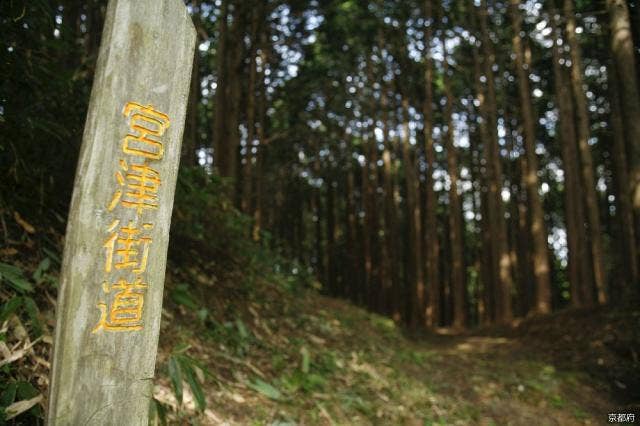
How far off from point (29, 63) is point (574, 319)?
335 inches

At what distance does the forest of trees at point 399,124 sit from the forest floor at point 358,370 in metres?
1.42

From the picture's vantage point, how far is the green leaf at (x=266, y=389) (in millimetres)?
4117

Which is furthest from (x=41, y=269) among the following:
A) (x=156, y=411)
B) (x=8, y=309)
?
(x=156, y=411)

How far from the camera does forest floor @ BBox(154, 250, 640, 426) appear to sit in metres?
4.11

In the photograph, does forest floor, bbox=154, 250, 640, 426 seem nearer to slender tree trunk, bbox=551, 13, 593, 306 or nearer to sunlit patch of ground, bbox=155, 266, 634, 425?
sunlit patch of ground, bbox=155, 266, 634, 425

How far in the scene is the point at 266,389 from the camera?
13.6 feet

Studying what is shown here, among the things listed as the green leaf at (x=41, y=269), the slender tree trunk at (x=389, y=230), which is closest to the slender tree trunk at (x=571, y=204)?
the slender tree trunk at (x=389, y=230)

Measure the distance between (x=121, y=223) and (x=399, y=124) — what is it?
16771mm

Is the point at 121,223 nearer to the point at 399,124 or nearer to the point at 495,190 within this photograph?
the point at 495,190

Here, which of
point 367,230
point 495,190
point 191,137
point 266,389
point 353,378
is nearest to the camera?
point 266,389

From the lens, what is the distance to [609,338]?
269 inches

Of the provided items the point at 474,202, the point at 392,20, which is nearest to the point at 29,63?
the point at 392,20

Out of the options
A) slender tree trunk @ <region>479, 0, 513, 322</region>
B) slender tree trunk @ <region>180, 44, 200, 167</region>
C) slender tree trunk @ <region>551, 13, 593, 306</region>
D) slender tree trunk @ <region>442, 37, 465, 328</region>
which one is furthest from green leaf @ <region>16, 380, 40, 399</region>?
slender tree trunk @ <region>442, 37, 465, 328</region>

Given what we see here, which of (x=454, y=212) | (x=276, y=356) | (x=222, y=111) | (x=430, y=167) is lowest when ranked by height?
(x=276, y=356)
